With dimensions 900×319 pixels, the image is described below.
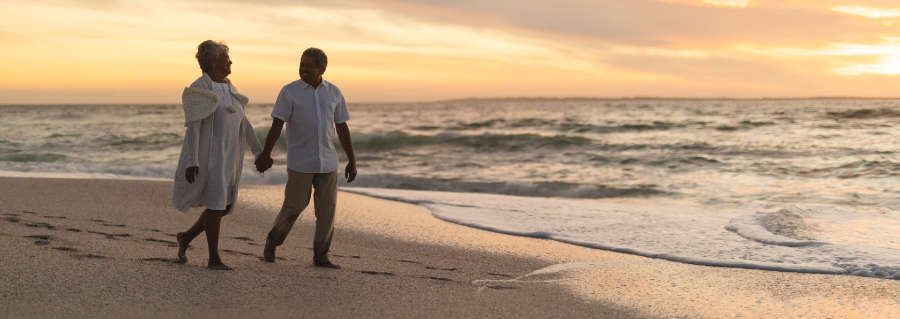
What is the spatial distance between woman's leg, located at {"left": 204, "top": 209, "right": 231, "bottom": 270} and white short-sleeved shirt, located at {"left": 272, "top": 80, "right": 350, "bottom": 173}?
0.54 m

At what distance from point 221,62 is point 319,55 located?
580 millimetres

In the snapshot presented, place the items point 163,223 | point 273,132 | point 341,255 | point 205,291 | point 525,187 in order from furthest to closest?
point 525,187 → point 163,223 → point 341,255 → point 273,132 → point 205,291

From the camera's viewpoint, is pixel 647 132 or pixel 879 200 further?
pixel 647 132

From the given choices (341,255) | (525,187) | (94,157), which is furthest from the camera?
(94,157)

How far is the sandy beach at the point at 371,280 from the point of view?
3.58 metres

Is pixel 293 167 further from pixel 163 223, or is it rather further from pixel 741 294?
pixel 741 294

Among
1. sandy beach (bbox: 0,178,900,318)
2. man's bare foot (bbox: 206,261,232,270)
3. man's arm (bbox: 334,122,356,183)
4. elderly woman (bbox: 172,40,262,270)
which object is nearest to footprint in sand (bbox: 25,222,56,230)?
sandy beach (bbox: 0,178,900,318)

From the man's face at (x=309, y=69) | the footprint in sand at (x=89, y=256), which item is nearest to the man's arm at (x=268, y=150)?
the man's face at (x=309, y=69)

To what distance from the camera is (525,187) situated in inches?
482

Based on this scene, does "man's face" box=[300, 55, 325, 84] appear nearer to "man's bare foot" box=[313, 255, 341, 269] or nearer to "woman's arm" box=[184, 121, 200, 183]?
"woman's arm" box=[184, 121, 200, 183]

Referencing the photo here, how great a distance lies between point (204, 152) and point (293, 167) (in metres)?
0.56

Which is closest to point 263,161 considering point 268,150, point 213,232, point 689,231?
point 268,150

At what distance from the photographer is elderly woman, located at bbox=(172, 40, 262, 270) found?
12.6 ft

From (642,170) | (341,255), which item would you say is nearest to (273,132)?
(341,255)
